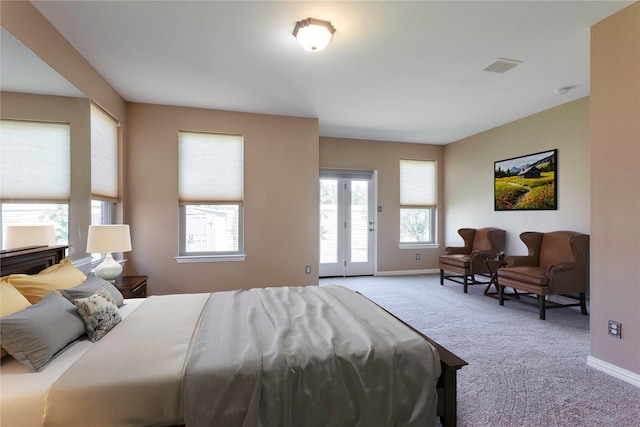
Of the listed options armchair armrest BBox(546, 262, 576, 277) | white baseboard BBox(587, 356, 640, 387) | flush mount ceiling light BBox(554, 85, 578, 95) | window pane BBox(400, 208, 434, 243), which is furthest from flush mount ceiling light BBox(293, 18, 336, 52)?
window pane BBox(400, 208, 434, 243)

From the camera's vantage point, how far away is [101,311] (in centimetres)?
182

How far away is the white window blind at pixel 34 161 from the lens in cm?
189

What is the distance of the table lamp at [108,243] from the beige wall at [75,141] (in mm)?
111

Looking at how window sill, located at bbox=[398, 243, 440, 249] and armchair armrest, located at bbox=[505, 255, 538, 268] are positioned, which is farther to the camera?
window sill, located at bbox=[398, 243, 440, 249]

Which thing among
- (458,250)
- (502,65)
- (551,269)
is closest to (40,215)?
(502,65)

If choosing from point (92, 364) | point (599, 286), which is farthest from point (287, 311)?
point (599, 286)

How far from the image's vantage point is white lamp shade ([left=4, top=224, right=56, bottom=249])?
6.40 feet

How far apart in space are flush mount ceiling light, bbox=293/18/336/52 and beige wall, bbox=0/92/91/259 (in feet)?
6.12

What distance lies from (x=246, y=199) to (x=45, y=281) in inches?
108

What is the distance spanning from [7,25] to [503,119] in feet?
18.5

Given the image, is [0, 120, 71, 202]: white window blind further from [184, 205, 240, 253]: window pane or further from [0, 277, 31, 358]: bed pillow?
[184, 205, 240, 253]: window pane

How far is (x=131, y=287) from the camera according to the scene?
10.3ft

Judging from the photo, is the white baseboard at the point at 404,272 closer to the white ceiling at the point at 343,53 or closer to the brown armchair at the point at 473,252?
the brown armchair at the point at 473,252

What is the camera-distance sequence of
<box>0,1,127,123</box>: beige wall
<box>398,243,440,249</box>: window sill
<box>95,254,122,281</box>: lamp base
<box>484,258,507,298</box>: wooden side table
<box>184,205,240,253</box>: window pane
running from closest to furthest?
<box>0,1,127,123</box>: beige wall < <box>95,254,122,281</box>: lamp base < <box>184,205,240,253</box>: window pane < <box>484,258,507,298</box>: wooden side table < <box>398,243,440,249</box>: window sill
